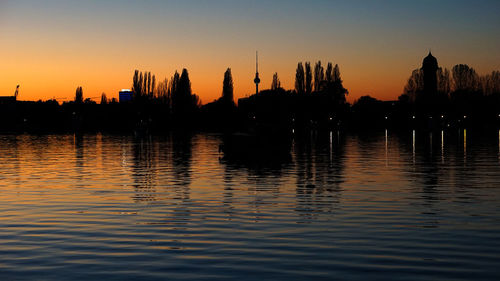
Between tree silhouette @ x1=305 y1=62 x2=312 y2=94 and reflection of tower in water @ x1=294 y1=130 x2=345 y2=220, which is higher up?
tree silhouette @ x1=305 y1=62 x2=312 y2=94

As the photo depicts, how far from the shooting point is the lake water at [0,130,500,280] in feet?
47.9

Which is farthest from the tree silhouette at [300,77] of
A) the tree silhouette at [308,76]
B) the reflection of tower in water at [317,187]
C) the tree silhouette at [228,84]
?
the reflection of tower in water at [317,187]

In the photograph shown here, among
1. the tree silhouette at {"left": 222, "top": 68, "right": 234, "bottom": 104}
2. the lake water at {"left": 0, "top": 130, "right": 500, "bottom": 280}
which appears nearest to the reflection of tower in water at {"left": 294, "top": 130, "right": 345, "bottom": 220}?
the lake water at {"left": 0, "top": 130, "right": 500, "bottom": 280}

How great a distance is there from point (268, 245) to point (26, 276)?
6.20 metres

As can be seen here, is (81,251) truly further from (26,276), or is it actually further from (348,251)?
(348,251)

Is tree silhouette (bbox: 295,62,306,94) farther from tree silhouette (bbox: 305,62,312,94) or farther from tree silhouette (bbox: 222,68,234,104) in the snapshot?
tree silhouette (bbox: 222,68,234,104)

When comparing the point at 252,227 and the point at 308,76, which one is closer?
the point at 252,227

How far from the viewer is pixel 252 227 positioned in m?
20.7

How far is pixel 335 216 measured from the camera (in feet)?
75.8

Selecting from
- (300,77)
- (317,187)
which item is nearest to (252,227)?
(317,187)

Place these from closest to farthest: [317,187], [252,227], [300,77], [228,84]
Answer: [252,227] → [317,187] → [300,77] → [228,84]

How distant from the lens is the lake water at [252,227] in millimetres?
14609

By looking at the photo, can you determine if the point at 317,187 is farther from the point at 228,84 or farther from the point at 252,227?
the point at 228,84

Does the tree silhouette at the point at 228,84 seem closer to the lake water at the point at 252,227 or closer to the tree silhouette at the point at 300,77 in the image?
the tree silhouette at the point at 300,77
